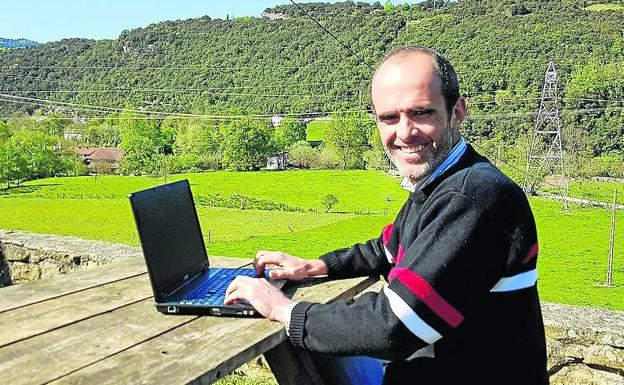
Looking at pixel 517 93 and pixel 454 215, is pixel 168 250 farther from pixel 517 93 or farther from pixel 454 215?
pixel 517 93

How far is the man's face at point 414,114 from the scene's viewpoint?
136 centimetres

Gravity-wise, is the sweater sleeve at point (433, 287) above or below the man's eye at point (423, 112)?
below

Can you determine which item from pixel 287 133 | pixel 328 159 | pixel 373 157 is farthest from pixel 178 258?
pixel 287 133

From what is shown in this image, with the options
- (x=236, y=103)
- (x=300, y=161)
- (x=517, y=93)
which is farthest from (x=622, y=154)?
(x=236, y=103)

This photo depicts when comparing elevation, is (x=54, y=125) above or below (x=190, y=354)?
below

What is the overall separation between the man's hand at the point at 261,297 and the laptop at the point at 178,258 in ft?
0.07

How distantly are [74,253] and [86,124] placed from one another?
46.5m

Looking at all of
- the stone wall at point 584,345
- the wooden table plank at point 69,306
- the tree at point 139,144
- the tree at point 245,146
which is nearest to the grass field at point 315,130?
the tree at point 245,146

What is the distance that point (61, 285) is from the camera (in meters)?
1.73

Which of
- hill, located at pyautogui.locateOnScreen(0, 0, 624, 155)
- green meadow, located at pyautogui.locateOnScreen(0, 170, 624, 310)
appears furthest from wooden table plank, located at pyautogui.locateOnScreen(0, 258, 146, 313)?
hill, located at pyautogui.locateOnScreen(0, 0, 624, 155)

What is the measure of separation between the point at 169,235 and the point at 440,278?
27.1 inches

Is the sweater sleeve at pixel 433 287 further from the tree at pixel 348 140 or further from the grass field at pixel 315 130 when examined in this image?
the grass field at pixel 315 130

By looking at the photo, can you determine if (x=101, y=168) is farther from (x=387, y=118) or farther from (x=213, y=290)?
(x=387, y=118)

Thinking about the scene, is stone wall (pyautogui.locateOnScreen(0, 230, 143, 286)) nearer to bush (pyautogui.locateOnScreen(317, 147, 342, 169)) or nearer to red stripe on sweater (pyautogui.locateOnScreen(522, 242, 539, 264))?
red stripe on sweater (pyautogui.locateOnScreen(522, 242, 539, 264))
